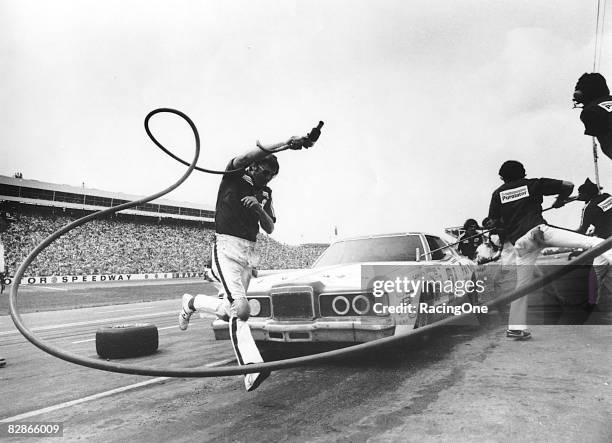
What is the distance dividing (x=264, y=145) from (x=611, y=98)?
2600 millimetres

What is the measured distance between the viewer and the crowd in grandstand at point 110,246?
29672 mm

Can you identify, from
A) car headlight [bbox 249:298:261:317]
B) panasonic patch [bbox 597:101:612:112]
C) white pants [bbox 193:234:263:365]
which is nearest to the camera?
panasonic patch [bbox 597:101:612:112]

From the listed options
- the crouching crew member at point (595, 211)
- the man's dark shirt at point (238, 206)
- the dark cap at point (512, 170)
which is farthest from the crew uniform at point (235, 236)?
the crouching crew member at point (595, 211)

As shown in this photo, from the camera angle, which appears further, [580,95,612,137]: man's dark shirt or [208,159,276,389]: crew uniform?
[208,159,276,389]: crew uniform

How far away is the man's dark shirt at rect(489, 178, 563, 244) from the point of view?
4.82m

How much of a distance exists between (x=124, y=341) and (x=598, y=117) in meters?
5.13

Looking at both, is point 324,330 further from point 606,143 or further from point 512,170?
point 512,170

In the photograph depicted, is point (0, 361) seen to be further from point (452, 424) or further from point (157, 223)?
point (157, 223)

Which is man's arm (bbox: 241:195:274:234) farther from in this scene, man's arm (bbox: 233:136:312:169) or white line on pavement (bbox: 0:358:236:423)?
white line on pavement (bbox: 0:358:236:423)

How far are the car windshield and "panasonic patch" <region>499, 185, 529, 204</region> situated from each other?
3.52ft

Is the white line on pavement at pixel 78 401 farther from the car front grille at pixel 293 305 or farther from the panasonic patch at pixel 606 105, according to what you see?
the panasonic patch at pixel 606 105

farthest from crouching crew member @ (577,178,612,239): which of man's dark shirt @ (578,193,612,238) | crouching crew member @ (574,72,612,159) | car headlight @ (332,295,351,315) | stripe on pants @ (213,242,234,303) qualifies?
stripe on pants @ (213,242,234,303)

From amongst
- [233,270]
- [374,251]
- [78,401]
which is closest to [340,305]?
[233,270]

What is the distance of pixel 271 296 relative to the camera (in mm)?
4207
